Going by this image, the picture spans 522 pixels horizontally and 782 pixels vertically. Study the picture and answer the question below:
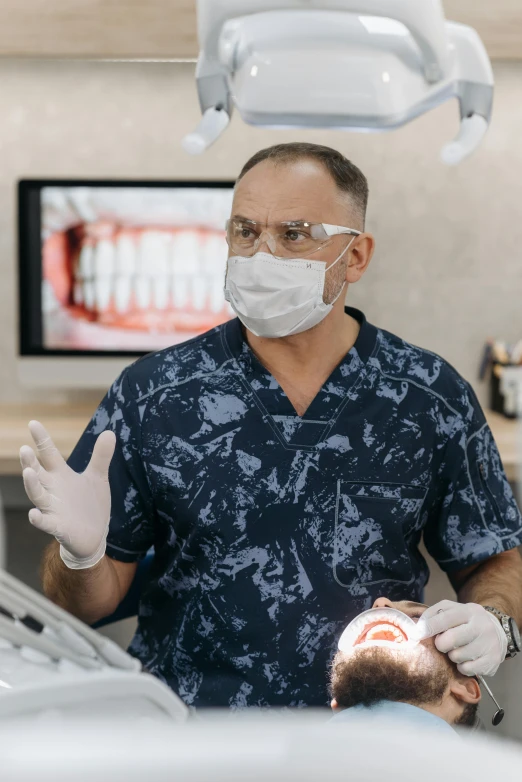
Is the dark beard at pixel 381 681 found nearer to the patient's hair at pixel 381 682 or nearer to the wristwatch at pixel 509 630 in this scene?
the patient's hair at pixel 381 682

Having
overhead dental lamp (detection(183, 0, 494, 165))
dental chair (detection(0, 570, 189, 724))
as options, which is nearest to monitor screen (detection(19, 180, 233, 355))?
overhead dental lamp (detection(183, 0, 494, 165))

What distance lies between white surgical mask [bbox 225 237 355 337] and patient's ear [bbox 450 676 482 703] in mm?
592

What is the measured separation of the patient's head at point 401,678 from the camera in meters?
1.07

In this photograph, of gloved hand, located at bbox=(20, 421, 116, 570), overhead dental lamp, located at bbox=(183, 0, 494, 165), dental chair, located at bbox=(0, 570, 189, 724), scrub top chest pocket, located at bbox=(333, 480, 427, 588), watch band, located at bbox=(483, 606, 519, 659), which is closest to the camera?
dental chair, located at bbox=(0, 570, 189, 724)

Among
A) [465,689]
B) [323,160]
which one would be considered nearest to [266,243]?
[323,160]

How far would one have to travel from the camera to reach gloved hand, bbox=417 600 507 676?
1.13 m

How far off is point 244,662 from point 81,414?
150 cm

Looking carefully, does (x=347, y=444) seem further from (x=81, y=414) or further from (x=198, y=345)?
(x=81, y=414)

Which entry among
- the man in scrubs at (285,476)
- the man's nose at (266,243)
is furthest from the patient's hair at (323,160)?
the man's nose at (266,243)

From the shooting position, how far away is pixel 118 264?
8.51ft

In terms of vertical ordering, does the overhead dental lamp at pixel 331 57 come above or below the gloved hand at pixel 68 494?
above

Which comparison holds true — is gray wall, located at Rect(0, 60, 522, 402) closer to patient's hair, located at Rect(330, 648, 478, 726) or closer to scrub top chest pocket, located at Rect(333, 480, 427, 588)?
scrub top chest pocket, located at Rect(333, 480, 427, 588)

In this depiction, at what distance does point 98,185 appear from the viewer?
2545mm

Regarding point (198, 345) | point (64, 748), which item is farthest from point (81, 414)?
point (64, 748)
